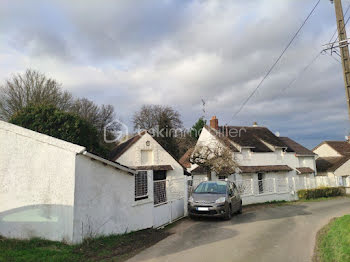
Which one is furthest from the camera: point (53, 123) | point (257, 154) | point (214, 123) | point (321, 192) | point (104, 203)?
point (214, 123)

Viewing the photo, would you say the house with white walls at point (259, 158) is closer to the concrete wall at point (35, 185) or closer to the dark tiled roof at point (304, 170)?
the dark tiled roof at point (304, 170)

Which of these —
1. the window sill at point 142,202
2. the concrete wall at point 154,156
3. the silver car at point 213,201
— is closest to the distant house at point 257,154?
the concrete wall at point 154,156

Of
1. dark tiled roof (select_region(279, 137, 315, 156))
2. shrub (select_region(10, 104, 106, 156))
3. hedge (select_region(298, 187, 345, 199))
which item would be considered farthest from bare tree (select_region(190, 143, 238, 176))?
dark tiled roof (select_region(279, 137, 315, 156))

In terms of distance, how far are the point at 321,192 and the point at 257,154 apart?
23.5 feet

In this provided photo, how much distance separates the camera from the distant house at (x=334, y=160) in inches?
1191

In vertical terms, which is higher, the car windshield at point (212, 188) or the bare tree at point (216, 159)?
the bare tree at point (216, 159)

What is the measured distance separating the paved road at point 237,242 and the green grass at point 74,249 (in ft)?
1.86

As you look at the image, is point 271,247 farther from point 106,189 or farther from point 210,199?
point 106,189

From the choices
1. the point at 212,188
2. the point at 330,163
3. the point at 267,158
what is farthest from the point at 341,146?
the point at 212,188

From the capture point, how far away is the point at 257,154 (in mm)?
24625

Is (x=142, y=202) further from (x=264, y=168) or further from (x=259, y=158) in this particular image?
(x=259, y=158)

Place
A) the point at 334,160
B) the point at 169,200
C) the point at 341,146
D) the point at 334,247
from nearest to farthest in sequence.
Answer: the point at 334,247
the point at 169,200
the point at 334,160
the point at 341,146

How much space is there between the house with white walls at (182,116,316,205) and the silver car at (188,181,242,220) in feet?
26.7

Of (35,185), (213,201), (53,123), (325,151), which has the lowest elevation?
(213,201)
